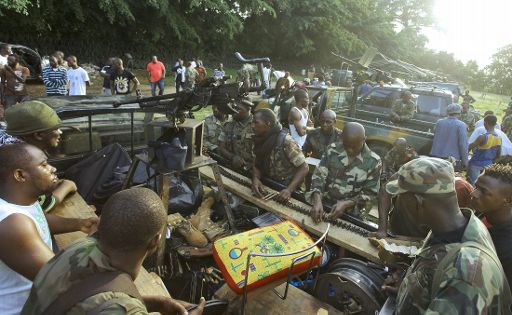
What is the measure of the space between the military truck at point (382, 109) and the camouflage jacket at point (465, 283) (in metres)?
5.60

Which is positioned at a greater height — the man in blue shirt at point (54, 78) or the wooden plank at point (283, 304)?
the man in blue shirt at point (54, 78)

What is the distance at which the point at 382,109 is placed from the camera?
8875mm

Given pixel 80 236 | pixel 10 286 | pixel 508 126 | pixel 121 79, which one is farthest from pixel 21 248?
pixel 508 126

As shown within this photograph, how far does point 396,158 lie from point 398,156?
5cm

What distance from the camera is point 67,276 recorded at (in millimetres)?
1297

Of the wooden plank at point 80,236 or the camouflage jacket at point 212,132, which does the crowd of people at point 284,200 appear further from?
the camouflage jacket at point 212,132

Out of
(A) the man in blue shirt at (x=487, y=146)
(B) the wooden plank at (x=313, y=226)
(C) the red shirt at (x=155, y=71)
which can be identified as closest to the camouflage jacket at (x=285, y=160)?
(B) the wooden plank at (x=313, y=226)

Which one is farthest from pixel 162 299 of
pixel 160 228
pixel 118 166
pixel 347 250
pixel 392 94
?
pixel 392 94

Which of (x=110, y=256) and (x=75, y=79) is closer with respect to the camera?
(x=110, y=256)

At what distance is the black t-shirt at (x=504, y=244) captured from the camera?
7.23ft

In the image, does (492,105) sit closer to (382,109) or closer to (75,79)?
(382,109)

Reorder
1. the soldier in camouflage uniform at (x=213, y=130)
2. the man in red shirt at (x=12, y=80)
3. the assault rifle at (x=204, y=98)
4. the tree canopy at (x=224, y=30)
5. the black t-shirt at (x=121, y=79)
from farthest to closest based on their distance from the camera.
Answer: the tree canopy at (x=224, y=30)
the black t-shirt at (x=121, y=79)
the man in red shirt at (x=12, y=80)
the soldier in camouflage uniform at (x=213, y=130)
the assault rifle at (x=204, y=98)

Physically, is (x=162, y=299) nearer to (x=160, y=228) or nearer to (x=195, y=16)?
(x=160, y=228)

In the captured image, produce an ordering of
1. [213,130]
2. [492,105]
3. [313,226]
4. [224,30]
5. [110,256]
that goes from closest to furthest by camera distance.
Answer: [110,256], [313,226], [213,130], [224,30], [492,105]
